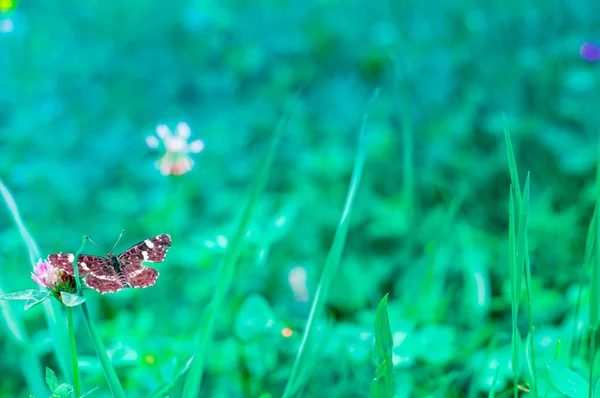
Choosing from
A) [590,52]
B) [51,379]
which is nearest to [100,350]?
[51,379]

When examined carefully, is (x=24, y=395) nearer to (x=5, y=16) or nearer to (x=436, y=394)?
(x=436, y=394)

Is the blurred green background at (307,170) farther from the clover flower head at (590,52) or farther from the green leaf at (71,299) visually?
the green leaf at (71,299)

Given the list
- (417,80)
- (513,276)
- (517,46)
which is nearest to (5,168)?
(417,80)

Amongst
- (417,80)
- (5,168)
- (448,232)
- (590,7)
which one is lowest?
(448,232)

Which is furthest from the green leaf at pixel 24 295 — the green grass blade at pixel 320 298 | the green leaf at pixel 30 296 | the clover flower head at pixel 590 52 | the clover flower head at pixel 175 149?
the clover flower head at pixel 590 52

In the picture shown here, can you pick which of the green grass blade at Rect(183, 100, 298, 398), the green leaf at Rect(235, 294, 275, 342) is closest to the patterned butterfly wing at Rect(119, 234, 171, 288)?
the green grass blade at Rect(183, 100, 298, 398)

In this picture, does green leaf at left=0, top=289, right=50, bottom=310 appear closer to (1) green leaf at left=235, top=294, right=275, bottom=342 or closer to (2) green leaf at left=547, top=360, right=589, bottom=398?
(1) green leaf at left=235, top=294, right=275, bottom=342
